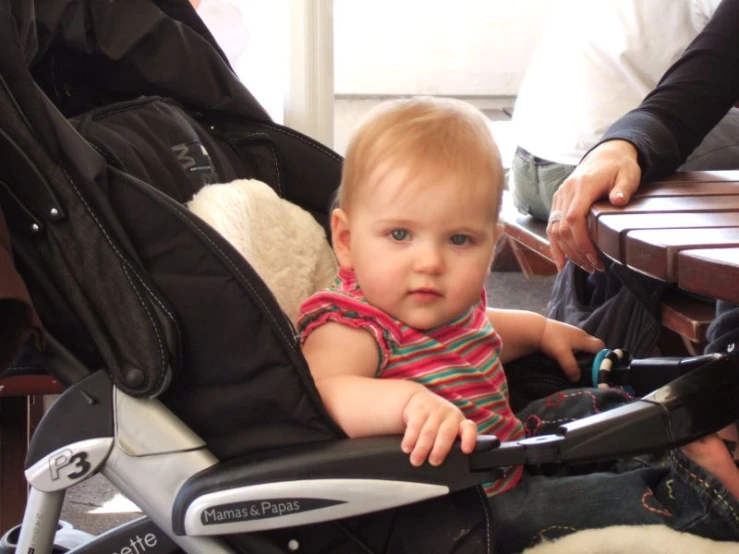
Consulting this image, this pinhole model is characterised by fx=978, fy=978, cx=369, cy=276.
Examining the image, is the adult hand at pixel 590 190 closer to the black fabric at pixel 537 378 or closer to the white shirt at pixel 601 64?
the black fabric at pixel 537 378

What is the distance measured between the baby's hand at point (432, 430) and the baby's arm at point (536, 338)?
0.42m

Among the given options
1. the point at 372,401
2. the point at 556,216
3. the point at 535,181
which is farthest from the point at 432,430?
the point at 535,181

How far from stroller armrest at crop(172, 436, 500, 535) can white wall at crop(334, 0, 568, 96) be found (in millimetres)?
3318

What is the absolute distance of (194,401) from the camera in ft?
3.34

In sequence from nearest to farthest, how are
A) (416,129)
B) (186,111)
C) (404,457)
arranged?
(404,457) → (416,129) → (186,111)

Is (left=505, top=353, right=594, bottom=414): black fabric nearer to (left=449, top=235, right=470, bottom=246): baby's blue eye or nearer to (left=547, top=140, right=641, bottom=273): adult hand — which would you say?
(left=547, top=140, right=641, bottom=273): adult hand

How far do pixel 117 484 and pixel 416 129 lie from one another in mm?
516

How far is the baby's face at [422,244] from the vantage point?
3.67 ft

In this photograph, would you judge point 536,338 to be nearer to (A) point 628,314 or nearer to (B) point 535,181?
(A) point 628,314

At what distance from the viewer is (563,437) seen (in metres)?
0.92

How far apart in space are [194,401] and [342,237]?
0.31m

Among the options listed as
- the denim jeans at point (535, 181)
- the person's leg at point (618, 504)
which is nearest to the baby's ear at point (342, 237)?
the person's leg at point (618, 504)

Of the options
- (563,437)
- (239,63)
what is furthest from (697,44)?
(239,63)

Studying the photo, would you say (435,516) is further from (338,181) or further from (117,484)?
(338,181)
